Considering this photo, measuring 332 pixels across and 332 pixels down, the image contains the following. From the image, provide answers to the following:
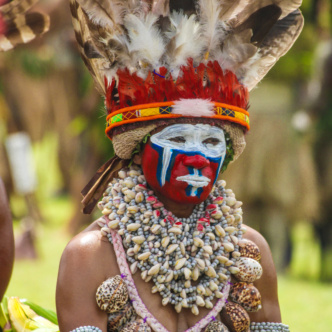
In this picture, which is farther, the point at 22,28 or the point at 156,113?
the point at 22,28

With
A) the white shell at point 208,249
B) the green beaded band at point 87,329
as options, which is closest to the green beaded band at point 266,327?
the white shell at point 208,249

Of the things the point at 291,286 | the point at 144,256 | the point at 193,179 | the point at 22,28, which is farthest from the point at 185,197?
the point at 291,286

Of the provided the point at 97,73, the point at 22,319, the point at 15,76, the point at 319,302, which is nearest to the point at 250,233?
the point at 97,73

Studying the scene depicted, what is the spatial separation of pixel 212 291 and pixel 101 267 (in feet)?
1.65

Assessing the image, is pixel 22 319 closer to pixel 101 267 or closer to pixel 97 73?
pixel 101 267

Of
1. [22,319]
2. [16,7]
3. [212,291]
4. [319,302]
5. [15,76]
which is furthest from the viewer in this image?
[15,76]

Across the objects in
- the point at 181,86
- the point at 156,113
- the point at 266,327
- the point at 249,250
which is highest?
the point at 181,86

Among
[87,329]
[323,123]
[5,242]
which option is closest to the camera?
[87,329]

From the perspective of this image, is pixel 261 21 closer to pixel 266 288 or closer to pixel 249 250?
pixel 249 250

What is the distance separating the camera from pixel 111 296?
265 centimetres

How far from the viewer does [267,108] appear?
298 inches

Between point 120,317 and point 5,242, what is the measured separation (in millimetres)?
947

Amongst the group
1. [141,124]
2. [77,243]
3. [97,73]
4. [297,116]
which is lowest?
[77,243]

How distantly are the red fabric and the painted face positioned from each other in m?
0.14
